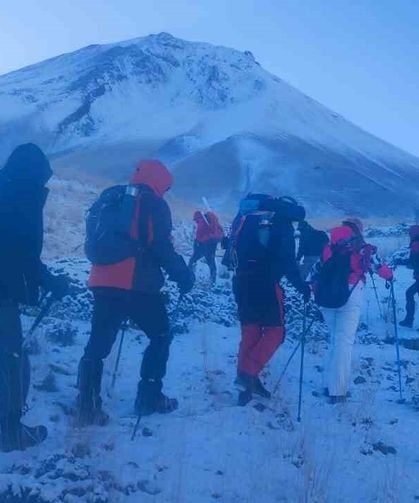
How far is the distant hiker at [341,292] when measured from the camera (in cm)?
725

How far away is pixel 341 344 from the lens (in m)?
7.32

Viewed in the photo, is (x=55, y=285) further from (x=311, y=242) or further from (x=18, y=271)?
(x=311, y=242)

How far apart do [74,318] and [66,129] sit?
125 metres

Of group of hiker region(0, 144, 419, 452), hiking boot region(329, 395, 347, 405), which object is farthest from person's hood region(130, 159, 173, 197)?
hiking boot region(329, 395, 347, 405)

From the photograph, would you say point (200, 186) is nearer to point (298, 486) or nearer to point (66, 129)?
point (66, 129)

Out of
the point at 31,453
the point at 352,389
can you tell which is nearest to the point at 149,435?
the point at 31,453

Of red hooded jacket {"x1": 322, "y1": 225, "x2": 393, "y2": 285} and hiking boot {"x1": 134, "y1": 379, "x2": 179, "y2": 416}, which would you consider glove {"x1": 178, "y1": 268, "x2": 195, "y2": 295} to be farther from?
red hooded jacket {"x1": 322, "y1": 225, "x2": 393, "y2": 285}

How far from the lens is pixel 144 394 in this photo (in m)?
6.01

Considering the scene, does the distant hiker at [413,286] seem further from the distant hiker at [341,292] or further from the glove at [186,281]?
the glove at [186,281]

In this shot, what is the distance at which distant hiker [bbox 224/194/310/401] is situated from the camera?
273 inches

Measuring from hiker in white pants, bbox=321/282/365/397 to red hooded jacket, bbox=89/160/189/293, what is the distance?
2.14m

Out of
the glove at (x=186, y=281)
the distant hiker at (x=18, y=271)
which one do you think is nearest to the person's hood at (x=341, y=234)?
the glove at (x=186, y=281)

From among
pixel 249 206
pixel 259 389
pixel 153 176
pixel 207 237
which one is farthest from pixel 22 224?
pixel 207 237

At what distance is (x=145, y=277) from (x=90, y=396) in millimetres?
1042
